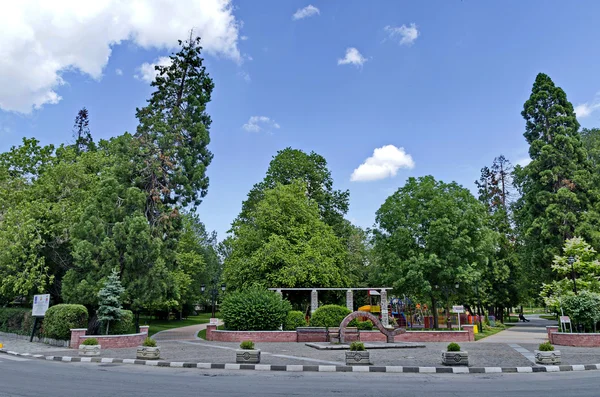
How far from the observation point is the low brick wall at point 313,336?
75.8ft

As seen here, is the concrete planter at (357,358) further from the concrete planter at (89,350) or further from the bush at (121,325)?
the bush at (121,325)

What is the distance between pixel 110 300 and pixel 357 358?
43.4ft

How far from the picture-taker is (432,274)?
2842cm

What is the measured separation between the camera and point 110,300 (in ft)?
68.2

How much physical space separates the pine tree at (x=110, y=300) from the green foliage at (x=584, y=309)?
22234 mm

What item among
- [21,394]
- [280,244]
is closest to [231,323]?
[280,244]

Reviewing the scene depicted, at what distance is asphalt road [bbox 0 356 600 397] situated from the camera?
8.80m

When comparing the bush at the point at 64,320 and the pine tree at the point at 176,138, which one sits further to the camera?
the pine tree at the point at 176,138

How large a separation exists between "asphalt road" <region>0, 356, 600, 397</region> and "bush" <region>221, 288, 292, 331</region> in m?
11.1

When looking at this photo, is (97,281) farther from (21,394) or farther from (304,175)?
(304,175)

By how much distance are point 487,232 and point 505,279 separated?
14923mm

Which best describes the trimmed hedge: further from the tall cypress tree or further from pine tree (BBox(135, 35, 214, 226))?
the tall cypress tree

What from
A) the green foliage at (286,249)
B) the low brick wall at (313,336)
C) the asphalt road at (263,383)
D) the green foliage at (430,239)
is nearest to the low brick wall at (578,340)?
the low brick wall at (313,336)

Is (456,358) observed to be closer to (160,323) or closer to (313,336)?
(313,336)
